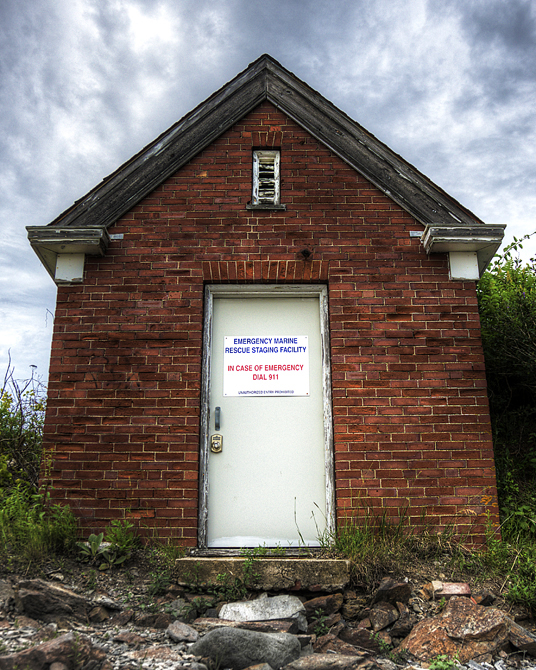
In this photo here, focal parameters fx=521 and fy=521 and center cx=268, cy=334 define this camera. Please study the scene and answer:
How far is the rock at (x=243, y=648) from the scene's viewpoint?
3.35 m

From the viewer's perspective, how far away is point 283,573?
4250 mm

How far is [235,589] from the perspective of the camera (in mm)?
4246

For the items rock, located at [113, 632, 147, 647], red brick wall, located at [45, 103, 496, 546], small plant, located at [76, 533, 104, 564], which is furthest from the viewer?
red brick wall, located at [45, 103, 496, 546]

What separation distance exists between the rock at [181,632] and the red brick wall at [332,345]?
109 cm

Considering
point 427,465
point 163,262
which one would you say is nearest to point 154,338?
point 163,262

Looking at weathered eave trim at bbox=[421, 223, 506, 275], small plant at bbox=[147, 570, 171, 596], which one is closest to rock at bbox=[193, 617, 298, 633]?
small plant at bbox=[147, 570, 171, 596]

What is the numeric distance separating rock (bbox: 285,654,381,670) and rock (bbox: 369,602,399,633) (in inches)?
21.2

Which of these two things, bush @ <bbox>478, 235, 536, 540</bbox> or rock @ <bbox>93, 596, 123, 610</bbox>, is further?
bush @ <bbox>478, 235, 536, 540</bbox>

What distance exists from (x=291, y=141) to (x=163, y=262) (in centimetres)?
208

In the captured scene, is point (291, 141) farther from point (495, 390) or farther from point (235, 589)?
point (235, 589)

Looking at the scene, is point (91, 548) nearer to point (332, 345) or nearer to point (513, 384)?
point (332, 345)

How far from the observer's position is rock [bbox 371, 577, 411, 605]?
4117mm

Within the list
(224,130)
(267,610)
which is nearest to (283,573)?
(267,610)

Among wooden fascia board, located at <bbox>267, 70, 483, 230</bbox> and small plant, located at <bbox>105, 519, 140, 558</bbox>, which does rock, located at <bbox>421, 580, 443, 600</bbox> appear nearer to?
small plant, located at <bbox>105, 519, 140, 558</bbox>
